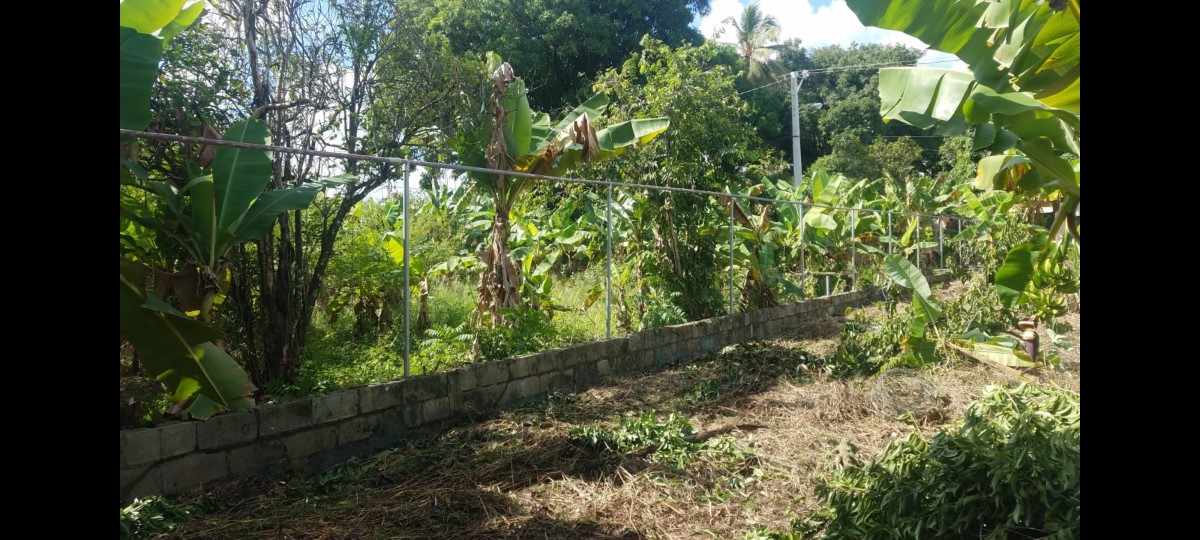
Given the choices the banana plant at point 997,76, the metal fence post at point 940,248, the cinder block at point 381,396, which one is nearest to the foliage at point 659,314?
the cinder block at point 381,396

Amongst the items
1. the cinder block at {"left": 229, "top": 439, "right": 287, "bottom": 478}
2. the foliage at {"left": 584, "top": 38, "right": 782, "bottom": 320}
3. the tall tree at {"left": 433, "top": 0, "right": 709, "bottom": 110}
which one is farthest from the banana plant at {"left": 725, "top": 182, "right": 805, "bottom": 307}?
the tall tree at {"left": 433, "top": 0, "right": 709, "bottom": 110}

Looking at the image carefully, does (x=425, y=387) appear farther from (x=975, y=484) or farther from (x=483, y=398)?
(x=975, y=484)

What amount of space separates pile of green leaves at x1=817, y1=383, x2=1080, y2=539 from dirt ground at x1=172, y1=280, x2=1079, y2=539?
1.85ft

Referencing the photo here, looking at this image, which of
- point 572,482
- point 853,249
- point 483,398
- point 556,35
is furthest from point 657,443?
point 556,35

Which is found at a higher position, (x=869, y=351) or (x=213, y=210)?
(x=213, y=210)

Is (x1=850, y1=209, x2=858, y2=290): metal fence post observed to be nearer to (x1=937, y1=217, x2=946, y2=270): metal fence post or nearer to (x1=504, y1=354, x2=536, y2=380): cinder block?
(x1=937, y1=217, x2=946, y2=270): metal fence post

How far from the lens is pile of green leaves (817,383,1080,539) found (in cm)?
269

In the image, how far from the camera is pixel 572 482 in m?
→ 4.36

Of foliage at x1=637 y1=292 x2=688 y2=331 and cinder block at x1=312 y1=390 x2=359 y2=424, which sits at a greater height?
foliage at x1=637 y1=292 x2=688 y2=331

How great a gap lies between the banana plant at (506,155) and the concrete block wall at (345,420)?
91 centimetres

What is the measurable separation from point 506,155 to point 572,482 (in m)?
3.99
